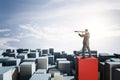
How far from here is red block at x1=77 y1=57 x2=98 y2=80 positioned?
103 ft

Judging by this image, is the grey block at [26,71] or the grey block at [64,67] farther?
the grey block at [64,67]

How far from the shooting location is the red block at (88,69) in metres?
31.4

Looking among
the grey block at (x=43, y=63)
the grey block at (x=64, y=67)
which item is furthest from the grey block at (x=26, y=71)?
the grey block at (x=43, y=63)

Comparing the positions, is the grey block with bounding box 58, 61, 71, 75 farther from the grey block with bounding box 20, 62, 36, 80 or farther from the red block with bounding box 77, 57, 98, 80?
the red block with bounding box 77, 57, 98, 80

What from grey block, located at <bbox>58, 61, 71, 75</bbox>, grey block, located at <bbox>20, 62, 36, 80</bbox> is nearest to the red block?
grey block, located at <bbox>20, 62, 36, 80</bbox>

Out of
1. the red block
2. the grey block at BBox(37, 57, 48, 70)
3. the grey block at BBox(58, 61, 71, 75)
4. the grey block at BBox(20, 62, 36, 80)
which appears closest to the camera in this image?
the red block

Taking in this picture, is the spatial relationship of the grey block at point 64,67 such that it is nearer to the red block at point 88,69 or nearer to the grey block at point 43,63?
the grey block at point 43,63

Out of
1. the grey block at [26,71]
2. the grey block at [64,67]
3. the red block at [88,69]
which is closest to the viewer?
the red block at [88,69]

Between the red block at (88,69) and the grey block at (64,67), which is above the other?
the red block at (88,69)

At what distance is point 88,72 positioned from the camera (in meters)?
31.7

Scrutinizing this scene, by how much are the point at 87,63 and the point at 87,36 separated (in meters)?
4.33

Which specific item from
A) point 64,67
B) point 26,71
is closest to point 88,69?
point 26,71

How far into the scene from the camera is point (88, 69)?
104 ft

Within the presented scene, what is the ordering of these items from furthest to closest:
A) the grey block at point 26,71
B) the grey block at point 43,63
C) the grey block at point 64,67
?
the grey block at point 43,63, the grey block at point 64,67, the grey block at point 26,71
